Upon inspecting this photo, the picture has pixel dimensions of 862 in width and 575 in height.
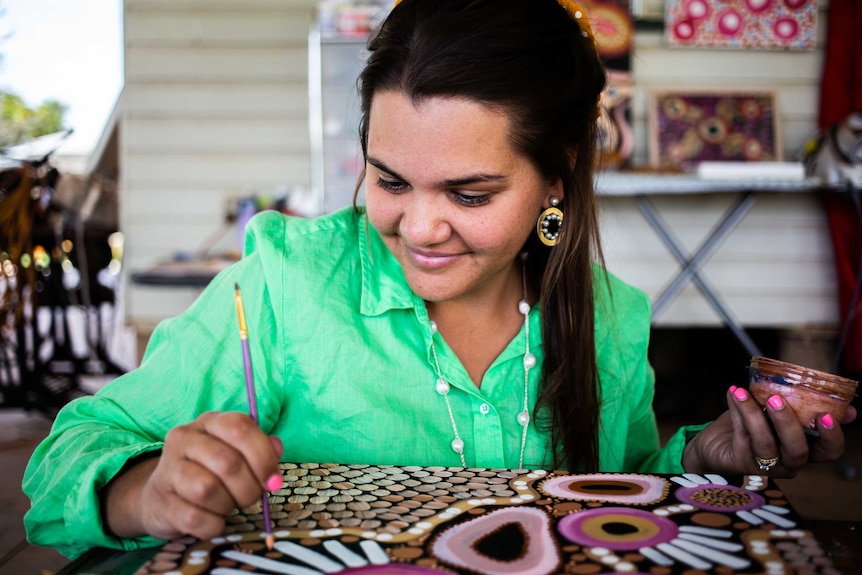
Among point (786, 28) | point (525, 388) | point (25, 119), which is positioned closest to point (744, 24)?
point (786, 28)

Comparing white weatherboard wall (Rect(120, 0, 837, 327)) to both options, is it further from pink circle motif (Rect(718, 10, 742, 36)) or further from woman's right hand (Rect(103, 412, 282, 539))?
woman's right hand (Rect(103, 412, 282, 539))

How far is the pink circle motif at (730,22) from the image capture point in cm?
385

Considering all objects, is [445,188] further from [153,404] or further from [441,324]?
[153,404]

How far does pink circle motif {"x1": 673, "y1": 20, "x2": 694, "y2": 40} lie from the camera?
12.7 feet

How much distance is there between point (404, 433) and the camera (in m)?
1.17

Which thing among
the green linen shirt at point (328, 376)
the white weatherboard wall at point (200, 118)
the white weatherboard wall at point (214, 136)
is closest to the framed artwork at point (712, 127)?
the white weatherboard wall at point (214, 136)

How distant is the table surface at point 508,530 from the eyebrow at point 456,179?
1.23 ft

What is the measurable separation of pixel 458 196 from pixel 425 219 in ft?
0.20

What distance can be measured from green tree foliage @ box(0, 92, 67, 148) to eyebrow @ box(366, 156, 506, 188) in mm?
4517

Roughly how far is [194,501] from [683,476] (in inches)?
21.6

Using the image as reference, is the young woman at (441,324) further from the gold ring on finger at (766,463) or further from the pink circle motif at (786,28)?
the pink circle motif at (786,28)

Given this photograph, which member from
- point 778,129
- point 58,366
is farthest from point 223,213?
point 778,129

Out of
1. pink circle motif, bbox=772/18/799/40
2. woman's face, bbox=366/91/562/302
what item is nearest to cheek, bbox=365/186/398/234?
woman's face, bbox=366/91/562/302

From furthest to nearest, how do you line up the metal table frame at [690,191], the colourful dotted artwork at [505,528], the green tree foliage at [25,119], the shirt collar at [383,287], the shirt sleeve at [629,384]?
1. the green tree foliage at [25,119]
2. the metal table frame at [690,191]
3. the shirt sleeve at [629,384]
4. the shirt collar at [383,287]
5. the colourful dotted artwork at [505,528]
